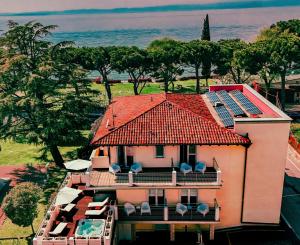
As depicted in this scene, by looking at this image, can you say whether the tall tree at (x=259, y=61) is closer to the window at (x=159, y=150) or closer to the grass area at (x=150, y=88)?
the grass area at (x=150, y=88)

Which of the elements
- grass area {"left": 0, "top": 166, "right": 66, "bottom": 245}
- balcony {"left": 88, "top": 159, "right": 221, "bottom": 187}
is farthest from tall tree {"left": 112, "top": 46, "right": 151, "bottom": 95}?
balcony {"left": 88, "top": 159, "right": 221, "bottom": 187}

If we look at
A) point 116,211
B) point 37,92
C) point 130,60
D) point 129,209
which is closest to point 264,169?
point 129,209


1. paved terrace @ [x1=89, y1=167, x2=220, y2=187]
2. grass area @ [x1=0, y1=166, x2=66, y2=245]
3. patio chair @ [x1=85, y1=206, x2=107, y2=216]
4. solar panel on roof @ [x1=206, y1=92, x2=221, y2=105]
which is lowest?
grass area @ [x1=0, y1=166, x2=66, y2=245]

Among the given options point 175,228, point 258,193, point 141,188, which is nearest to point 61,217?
point 141,188

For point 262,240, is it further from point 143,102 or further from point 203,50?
point 203,50

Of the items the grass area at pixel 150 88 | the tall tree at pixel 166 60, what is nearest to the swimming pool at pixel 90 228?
the tall tree at pixel 166 60

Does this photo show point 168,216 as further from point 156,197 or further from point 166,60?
point 166,60

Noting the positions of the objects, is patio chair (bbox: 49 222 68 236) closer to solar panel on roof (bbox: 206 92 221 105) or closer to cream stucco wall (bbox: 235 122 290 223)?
cream stucco wall (bbox: 235 122 290 223)
